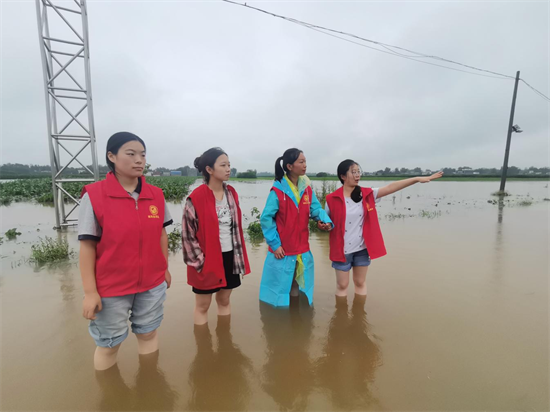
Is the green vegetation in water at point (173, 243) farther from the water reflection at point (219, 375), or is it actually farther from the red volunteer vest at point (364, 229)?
the red volunteer vest at point (364, 229)

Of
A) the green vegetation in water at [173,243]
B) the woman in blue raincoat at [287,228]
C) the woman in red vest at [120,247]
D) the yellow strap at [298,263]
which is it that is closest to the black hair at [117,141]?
the woman in red vest at [120,247]

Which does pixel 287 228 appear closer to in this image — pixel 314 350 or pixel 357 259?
pixel 357 259

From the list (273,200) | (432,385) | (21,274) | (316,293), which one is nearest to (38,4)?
(21,274)

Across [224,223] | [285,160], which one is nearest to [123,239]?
[224,223]

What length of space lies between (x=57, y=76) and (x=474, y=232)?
994 cm

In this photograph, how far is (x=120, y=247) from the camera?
1709mm

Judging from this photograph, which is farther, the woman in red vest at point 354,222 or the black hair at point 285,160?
the woman in red vest at point 354,222

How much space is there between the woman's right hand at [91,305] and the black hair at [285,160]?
70.5 inches

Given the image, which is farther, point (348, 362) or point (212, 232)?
point (212, 232)

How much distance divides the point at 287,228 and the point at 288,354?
43.3 inches

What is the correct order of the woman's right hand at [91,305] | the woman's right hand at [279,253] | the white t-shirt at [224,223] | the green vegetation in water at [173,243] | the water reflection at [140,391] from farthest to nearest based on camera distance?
the green vegetation in water at [173,243] → the woman's right hand at [279,253] → the white t-shirt at [224,223] → the water reflection at [140,391] → the woman's right hand at [91,305]

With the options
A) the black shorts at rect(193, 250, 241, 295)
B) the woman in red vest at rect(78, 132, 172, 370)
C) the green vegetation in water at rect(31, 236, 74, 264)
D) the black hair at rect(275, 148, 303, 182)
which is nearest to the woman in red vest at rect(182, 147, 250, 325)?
the black shorts at rect(193, 250, 241, 295)

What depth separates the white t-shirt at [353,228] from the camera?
2.91m

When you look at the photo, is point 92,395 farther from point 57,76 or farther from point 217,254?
point 57,76
